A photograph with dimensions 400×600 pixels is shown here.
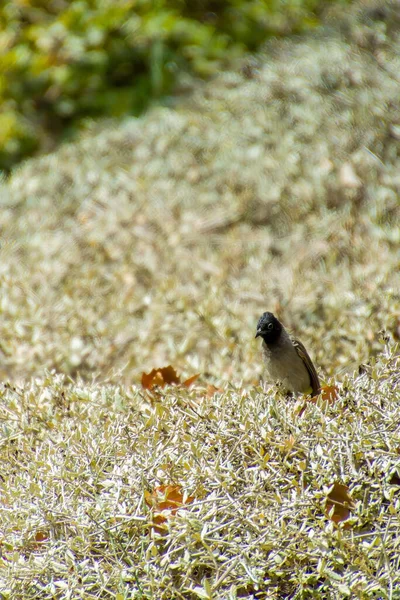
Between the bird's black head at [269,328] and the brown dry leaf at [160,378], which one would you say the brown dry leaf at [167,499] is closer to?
the brown dry leaf at [160,378]

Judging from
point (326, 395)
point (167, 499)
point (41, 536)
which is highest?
point (326, 395)

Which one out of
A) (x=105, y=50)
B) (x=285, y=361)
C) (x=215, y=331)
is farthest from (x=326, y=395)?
(x=105, y=50)

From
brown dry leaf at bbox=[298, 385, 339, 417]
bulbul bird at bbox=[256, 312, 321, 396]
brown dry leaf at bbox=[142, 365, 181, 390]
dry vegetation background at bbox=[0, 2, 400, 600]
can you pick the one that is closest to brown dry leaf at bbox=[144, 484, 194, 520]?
dry vegetation background at bbox=[0, 2, 400, 600]

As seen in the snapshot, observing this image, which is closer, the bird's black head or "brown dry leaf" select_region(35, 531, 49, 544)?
"brown dry leaf" select_region(35, 531, 49, 544)

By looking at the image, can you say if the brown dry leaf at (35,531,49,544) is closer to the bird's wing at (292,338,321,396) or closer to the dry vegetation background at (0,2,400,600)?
the dry vegetation background at (0,2,400,600)

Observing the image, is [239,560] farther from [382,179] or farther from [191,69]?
[191,69]

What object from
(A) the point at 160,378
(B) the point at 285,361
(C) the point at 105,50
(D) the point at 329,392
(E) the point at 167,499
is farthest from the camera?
(C) the point at 105,50

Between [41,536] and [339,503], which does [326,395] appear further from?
[41,536]
